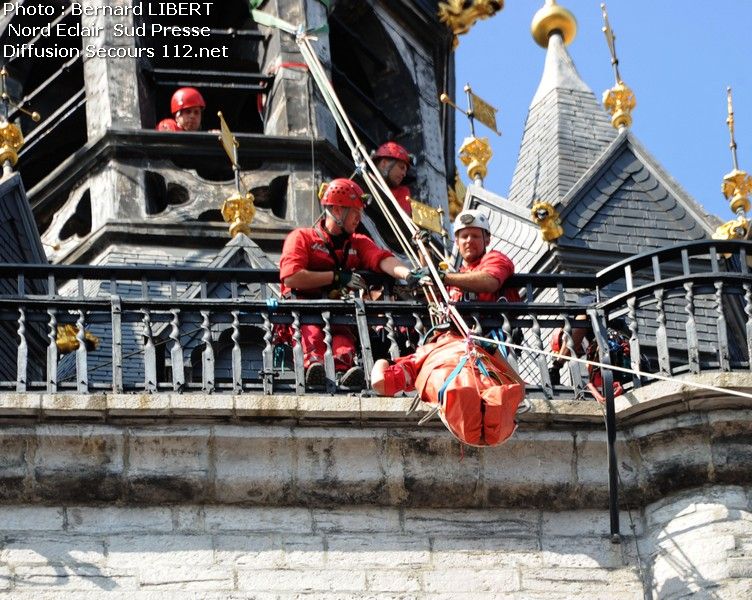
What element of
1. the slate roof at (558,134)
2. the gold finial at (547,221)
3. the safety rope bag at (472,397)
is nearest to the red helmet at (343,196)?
the safety rope bag at (472,397)

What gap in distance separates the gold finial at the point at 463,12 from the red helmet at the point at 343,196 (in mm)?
7881

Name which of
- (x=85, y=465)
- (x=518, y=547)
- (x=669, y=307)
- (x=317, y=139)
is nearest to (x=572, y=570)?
(x=518, y=547)

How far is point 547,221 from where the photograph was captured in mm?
21812

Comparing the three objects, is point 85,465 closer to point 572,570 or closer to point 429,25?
point 572,570

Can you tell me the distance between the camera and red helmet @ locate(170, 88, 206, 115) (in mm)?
23391

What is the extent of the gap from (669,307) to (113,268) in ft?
17.7

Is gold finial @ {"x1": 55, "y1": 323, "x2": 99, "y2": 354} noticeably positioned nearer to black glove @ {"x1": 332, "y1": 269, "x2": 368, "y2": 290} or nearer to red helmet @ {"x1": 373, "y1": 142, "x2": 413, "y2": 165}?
black glove @ {"x1": 332, "y1": 269, "x2": 368, "y2": 290}

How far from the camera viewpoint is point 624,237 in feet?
72.9

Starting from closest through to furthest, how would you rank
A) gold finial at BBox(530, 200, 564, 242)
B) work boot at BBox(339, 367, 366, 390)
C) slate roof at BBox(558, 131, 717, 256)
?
work boot at BBox(339, 367, 366, 390)
gold finial at BBox(530, 200, 564, 242)
slate roof at BBox(558, 131, 717, 256)

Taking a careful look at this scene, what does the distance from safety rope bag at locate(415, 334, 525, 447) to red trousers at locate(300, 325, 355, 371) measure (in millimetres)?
1003

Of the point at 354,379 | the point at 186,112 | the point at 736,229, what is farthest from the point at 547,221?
the point at 354,379

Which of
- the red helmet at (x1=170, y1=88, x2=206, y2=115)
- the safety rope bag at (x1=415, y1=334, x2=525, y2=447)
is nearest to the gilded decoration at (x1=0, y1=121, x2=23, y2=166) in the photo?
the red helmet at (x1=170, y1=88, x2=206, y2=115)

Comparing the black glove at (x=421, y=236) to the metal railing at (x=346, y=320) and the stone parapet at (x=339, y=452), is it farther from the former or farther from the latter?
the stone parapet at (x=339, y=452)

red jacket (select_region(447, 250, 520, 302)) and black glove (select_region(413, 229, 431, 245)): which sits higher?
black glove (select_region(413, 229, 431, 245))
